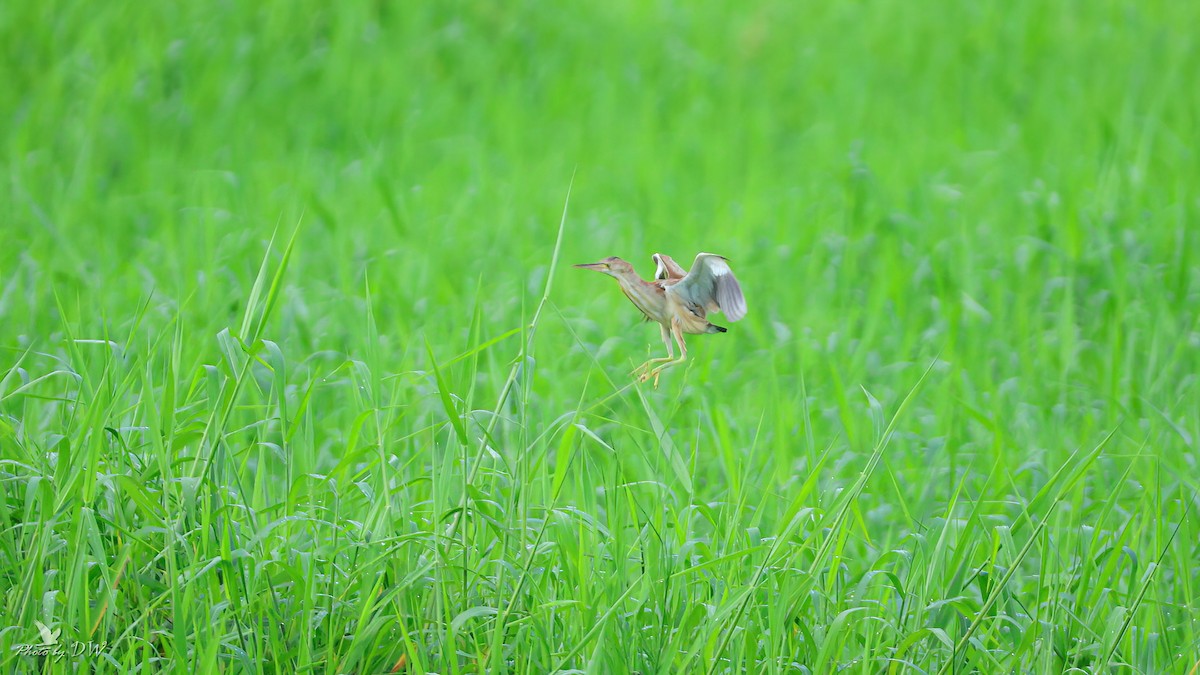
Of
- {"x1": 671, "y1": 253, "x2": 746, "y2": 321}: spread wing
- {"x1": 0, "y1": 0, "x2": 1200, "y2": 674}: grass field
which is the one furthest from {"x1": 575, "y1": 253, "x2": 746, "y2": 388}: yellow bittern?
{"x1": 0, "y1": 0, "x2": 1200, "y2": 674}: grass field

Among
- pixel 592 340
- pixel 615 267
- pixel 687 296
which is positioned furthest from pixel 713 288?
pixel 592 340

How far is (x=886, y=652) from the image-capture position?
2.45 m

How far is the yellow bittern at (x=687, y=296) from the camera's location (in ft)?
5.81

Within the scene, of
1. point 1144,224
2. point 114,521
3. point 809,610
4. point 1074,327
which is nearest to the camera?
point 114,521

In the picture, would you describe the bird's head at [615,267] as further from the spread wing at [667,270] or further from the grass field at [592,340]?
the grass field at [592,340]

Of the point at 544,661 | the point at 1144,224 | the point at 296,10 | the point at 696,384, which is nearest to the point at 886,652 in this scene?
the point at 544,661

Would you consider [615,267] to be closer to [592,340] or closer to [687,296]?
[687,296]

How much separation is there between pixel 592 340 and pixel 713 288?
2461 mm

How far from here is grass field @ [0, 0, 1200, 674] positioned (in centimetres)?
234

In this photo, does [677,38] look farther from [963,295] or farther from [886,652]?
[886,652]

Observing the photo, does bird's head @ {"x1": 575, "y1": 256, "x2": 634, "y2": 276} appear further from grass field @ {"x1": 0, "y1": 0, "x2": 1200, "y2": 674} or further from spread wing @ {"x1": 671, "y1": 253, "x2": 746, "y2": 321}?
grass field @ {"x1": 0, "y1": 0, "x2": 1200, "y2": 674}

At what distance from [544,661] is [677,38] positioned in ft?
19.7

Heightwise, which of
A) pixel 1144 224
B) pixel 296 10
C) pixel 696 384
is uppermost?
pixel 296 10

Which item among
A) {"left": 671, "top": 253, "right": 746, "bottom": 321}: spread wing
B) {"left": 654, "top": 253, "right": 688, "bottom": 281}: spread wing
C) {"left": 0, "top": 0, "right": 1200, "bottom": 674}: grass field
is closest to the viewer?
{"left": 671, "top": 253, "right": 746, "bottom": 321}: spread wing
